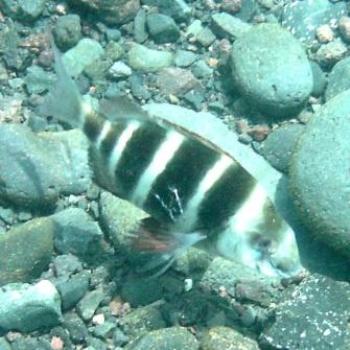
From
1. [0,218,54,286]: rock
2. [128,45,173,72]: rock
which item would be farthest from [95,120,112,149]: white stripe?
[128,45,173,72]: rock

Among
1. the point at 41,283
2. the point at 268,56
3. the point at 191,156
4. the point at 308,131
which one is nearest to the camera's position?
the point at 191,156

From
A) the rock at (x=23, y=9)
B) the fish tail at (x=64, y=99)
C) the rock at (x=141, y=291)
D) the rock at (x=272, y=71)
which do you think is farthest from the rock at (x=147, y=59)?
the fish tail at (x=64, y=99)

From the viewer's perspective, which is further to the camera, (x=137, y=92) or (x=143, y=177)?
(x=137, y=92)

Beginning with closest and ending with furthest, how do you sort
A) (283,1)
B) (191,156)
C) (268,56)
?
1. (191,156)
2. (268,56)
3. (283,1)

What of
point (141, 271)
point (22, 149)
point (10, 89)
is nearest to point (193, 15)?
point (10, 89)

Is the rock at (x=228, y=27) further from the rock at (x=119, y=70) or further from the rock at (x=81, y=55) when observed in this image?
the rock at (x=81, y=55)

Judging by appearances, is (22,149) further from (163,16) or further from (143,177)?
(163,16)

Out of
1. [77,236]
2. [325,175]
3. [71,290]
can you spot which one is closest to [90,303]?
[71,290]
